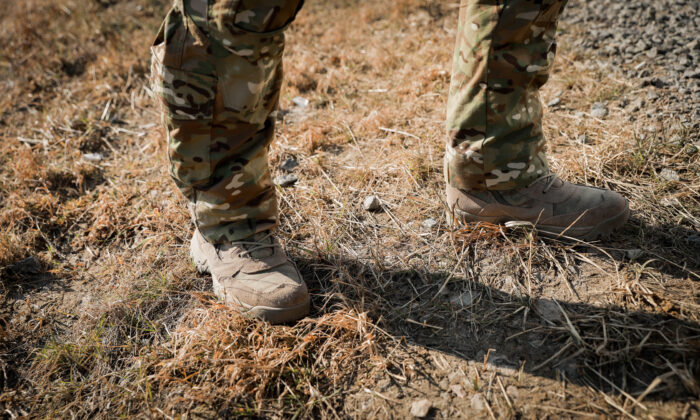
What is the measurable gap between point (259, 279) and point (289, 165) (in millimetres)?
1057

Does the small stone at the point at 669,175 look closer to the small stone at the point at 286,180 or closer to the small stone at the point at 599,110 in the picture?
the small stone at the point at 599,110

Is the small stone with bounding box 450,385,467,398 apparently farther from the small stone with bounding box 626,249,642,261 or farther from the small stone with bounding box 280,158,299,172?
the small stone with bounding box 280,158,299,172

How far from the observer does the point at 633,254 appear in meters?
1.73

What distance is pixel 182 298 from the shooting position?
185 cm

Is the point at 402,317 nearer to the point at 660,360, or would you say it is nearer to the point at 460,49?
the point at 660,360

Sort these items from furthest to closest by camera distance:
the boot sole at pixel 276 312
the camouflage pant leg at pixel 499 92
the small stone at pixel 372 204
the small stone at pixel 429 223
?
the small stone at pixel 372 204 < the small stone at pixel 429 223 < the boot sole at pixel 276 312 < the camouflage pant leg at pixel 499 92

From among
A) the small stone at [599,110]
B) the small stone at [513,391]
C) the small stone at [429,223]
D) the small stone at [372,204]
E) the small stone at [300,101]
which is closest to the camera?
the small stone at [513,391]

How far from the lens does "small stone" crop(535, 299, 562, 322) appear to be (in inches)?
62.2

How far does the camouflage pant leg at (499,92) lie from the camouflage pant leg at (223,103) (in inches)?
26.0

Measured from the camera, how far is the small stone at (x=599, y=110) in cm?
256

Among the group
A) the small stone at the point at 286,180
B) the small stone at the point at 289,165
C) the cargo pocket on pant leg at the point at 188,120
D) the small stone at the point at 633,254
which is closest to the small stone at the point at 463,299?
the small stone at the point at 633,254

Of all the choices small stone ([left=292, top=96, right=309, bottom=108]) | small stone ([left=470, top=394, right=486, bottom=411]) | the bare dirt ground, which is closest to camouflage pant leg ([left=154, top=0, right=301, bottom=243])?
the bare dirt ground

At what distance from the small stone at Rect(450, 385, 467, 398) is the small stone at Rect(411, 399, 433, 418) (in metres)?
0.09

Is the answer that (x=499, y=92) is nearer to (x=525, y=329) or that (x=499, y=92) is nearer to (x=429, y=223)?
(x=429, y=223)
